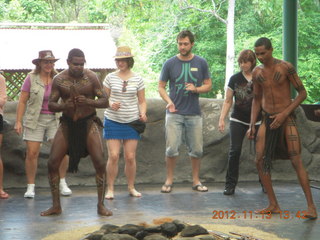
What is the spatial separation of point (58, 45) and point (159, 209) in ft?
45.9

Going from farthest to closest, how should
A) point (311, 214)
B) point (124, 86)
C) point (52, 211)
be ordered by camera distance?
point (124, 86)
point (52, 211)
point (311, 214)

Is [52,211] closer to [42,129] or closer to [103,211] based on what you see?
[103,211]

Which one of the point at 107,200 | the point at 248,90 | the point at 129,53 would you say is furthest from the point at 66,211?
the point at 248,90

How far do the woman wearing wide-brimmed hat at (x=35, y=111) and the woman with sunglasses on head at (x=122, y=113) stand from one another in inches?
29.0

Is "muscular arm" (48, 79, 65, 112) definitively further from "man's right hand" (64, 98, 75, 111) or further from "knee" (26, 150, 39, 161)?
"knee" (26, 150, 39, 161)

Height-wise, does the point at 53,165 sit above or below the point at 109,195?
above

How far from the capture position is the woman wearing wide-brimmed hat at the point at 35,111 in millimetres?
8406

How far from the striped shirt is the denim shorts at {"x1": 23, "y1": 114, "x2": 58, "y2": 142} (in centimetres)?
75

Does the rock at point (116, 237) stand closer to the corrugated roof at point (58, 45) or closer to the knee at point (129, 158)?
the knee at point (129, 158)

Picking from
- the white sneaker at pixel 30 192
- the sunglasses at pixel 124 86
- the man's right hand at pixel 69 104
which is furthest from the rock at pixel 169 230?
the white sneaker at pixel 30 192

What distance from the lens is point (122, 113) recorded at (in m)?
8.33

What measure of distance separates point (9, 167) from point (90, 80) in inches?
114

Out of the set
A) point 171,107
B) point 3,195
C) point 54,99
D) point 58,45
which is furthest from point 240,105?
point 58,45

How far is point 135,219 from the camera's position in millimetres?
6824
